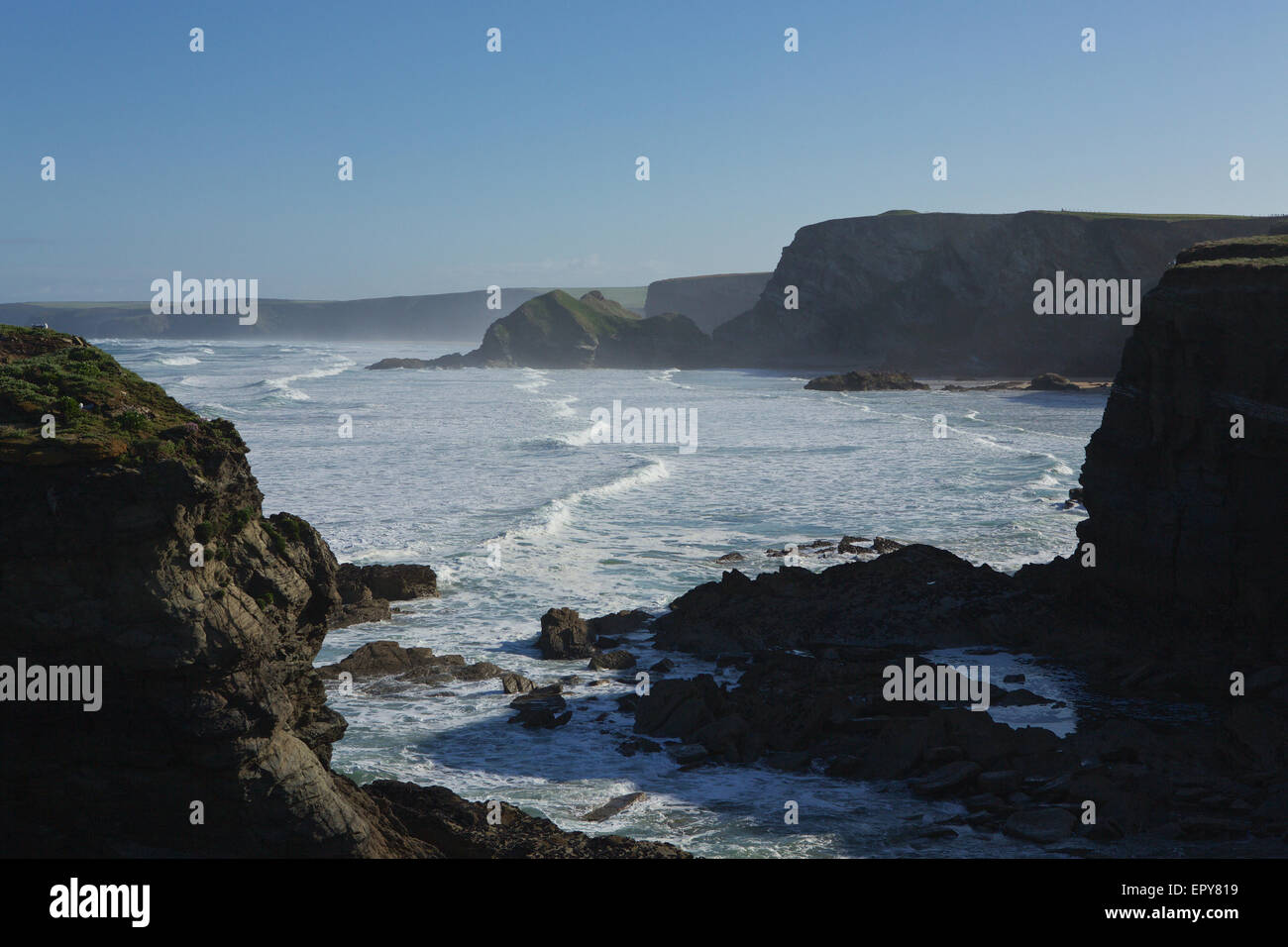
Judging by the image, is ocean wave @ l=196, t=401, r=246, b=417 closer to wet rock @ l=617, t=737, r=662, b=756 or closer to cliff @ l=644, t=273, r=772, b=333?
wet rock @ l=617, t=737, r=662, b=756

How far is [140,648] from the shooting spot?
8.62m

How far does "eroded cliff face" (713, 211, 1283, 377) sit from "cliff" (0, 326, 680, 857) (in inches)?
3499

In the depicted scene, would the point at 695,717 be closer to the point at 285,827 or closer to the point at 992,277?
the point at 285,827

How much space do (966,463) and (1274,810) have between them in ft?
94.3

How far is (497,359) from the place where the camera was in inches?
4665

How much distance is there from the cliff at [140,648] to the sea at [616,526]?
170 inches

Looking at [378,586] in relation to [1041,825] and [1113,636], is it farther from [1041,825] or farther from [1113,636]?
[1041,825]

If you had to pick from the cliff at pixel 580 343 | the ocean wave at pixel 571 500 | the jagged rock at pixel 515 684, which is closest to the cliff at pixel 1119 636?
the jagged rock at pixel 515 684

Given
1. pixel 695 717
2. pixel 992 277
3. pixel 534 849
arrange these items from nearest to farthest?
pixel 534 849 → pixel 695 717 → pixel 992 277

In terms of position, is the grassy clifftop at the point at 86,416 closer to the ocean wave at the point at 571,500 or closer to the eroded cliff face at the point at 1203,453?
the eroded cliff face at the point at 1203,453

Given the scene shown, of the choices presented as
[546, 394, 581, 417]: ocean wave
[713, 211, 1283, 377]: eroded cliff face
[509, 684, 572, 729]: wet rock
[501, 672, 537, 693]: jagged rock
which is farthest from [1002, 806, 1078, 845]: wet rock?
[713, 211, 1283, 377]: eroded cliff face

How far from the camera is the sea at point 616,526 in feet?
43.2

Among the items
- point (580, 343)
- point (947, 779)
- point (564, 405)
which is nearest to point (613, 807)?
point (947, 779)

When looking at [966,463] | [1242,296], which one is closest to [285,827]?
[1242,296]
